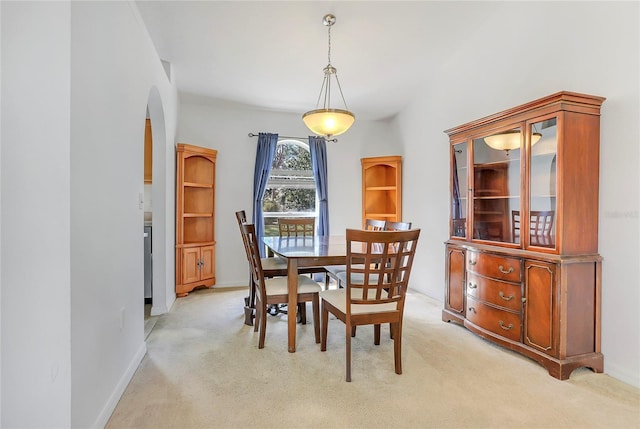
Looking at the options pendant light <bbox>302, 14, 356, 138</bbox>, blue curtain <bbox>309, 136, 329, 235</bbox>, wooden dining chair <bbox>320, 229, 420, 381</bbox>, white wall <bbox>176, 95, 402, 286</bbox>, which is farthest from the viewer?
blue curtain <bbox>309, 136, 329, 235</bbox>

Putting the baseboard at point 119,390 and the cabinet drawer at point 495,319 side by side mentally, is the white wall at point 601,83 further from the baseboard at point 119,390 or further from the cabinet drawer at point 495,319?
the baseboard at point 119,390

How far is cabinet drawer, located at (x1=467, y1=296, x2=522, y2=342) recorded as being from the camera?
238 cm

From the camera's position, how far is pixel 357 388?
6.37 feet

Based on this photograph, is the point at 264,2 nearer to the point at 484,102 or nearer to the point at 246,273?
the point at 484,102

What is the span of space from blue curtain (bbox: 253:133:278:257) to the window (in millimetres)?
242

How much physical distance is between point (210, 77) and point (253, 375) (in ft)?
10.3

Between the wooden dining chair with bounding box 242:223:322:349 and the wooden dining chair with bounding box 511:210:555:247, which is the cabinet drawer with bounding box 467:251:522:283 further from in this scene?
the wooden dining chair with bounding box 242:223:322:349

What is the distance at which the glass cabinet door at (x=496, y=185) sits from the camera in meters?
2.51

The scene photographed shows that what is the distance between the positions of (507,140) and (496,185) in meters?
0.38

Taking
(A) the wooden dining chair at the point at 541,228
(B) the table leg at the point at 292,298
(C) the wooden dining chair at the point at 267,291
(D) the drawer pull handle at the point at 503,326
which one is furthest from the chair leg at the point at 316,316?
(A) the wooden dining chair at the point at 541,228

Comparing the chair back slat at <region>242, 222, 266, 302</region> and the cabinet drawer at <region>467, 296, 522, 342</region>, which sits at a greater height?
the chair back slat at <region>242, 222, 266, 302</region>

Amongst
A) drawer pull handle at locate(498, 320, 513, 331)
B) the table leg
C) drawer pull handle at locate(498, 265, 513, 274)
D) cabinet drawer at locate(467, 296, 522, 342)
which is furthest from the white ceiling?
drawer pull handle at locate(498, 320, 513, 331)

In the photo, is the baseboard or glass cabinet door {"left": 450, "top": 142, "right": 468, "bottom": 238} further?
glass cabinet door {"left": 450, "top": 142, "right": 468, "bottom": 238}

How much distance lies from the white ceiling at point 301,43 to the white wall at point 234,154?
0.40 metres
